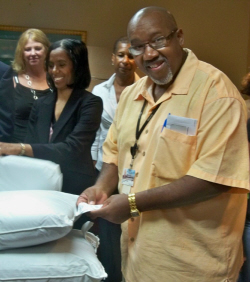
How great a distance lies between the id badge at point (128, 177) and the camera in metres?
1.34

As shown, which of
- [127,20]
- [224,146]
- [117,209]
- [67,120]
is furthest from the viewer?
[127,20]

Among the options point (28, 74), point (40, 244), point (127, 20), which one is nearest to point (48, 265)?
point (40, 244)

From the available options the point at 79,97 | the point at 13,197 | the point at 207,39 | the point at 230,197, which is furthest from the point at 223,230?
the point at 207,39

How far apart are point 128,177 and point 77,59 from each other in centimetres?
88

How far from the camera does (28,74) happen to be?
7.68 ft

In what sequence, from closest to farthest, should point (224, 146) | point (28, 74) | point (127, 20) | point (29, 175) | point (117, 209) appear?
point (224, 146) < point (117, 209) < point (29, 175) < point (28, 74) < point (127, 20)

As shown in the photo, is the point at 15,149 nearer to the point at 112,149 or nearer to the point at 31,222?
the point at 112,149

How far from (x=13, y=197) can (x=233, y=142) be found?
2.42ft

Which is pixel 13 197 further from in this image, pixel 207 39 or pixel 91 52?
pixel 207 39

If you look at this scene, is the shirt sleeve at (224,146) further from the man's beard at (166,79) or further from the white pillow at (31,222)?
the white pillow at (31,222)

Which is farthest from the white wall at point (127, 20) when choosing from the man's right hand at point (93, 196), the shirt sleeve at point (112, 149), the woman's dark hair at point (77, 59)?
the man's right hand at point (93, 196)

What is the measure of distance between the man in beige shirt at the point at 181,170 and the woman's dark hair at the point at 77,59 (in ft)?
2.39

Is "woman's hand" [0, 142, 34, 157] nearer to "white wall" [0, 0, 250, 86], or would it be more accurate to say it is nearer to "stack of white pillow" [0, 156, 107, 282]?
"stack of white pillow" [0, 156, 107, 282]

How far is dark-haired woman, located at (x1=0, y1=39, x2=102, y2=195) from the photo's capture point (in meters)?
1.82
